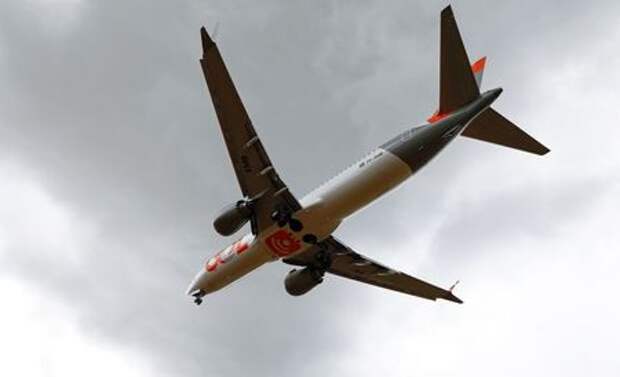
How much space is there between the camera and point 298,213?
1660 inches

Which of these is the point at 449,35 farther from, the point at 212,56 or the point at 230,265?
the point at 230,265

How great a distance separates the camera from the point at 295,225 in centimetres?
4247

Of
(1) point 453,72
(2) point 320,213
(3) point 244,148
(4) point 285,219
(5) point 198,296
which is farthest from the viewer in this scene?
(5) point 198,296

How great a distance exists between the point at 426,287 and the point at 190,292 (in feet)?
42.5

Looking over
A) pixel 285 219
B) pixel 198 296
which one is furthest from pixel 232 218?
pixel 198 296

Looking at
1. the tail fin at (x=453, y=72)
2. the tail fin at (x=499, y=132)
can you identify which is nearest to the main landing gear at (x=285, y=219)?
the tail fin at (x=453, y=72)

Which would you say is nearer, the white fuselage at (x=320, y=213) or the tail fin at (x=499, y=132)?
the white fuselage at (x=320, y=213)

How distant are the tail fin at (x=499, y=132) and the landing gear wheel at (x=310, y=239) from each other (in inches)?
340

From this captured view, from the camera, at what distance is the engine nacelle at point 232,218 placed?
41531mm

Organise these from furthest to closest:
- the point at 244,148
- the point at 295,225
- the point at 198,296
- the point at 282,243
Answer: the point at 198,296 < the point at 282,243 < the point at 295,225 < the point at 244,148

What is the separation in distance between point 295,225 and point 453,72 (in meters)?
10.1

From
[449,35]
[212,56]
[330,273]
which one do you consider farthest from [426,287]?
[212,56]

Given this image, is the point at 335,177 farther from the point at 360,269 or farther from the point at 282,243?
the point at 360,269

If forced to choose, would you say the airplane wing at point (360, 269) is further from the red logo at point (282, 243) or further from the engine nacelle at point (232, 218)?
the engine nacelle at point (232, 218)
